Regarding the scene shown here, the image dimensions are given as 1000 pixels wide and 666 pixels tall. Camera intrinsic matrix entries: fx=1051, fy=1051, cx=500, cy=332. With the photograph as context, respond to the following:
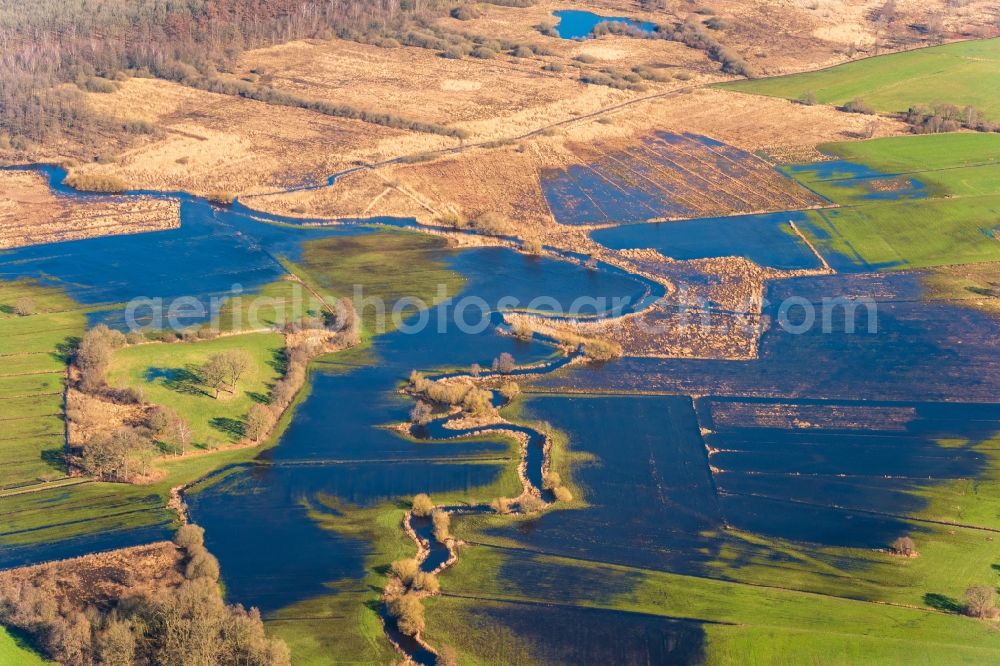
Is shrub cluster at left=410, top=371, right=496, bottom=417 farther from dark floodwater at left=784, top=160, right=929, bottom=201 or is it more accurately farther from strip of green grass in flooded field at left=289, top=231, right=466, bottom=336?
dark floodwater at left=784, top=160, right=929, bottom=201

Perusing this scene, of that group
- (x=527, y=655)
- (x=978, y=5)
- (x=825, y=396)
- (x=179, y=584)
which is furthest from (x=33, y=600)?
(x=978, y=5)

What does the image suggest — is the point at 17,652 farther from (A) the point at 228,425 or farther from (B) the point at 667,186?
(B) the point at 667,186

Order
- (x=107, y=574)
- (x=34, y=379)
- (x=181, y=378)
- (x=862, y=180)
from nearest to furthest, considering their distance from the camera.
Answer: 1. (x=107, y=574)
2. (x=34, y=379)
3. (x=181, y=378)
4. (x=862, y=180)

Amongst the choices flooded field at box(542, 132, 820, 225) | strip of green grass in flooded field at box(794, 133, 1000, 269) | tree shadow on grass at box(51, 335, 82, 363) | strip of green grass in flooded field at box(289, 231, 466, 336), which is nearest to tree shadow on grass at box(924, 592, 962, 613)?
strip of green grass in flooded field at box(794, 133, 1000, 269)

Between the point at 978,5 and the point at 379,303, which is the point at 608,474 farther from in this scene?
the point at 978,5

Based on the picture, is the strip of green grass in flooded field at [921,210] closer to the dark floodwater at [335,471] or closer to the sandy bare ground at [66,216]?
the dark floodwater at [335,471]

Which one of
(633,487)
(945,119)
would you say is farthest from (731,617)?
(945,119)
